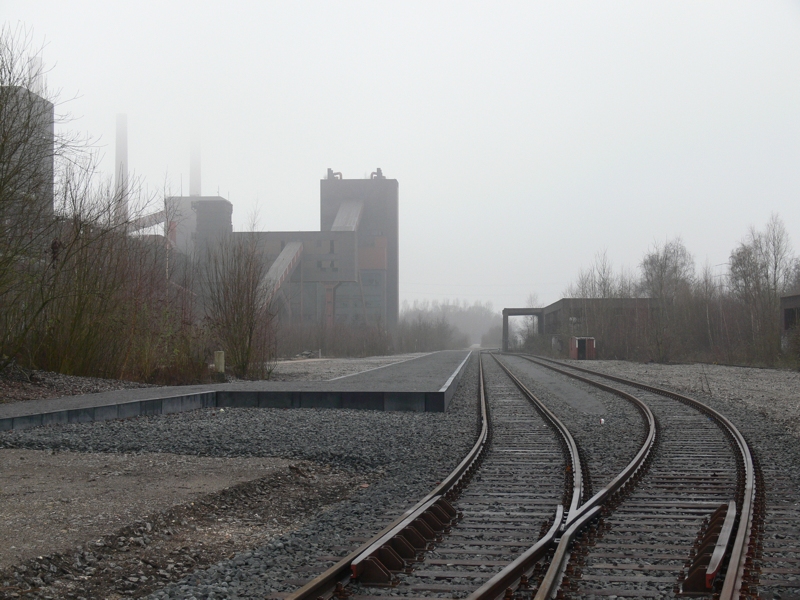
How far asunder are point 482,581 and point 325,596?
0.98 metres

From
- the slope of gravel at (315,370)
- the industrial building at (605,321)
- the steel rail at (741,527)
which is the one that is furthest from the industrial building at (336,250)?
the steel rail at (741,527)

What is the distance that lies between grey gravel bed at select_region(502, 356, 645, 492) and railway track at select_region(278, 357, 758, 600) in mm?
190

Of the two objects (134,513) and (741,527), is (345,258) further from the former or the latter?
(741,527)

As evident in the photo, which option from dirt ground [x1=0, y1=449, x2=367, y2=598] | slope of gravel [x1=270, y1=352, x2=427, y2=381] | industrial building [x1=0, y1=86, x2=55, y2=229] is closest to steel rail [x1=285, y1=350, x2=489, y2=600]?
dirt ground [x1=0, y1=449, x2=367, y2=598]

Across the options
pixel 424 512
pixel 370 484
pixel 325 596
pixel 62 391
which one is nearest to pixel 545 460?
pixel 370 484

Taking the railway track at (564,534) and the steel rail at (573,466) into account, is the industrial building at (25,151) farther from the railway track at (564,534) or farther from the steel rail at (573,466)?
the steel rail at (573,466)

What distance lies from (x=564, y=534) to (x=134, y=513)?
337cm

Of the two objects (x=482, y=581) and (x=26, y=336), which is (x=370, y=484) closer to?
(x=482, y=581)

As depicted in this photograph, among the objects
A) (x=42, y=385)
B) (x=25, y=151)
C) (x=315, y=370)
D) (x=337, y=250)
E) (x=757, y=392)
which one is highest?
(x=337, y=250)

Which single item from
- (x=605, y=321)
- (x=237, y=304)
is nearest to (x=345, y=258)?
(x=605, y=321)

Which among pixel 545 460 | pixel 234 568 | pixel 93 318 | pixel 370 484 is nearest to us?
pixel 234 568

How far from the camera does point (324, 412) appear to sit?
14430 mm

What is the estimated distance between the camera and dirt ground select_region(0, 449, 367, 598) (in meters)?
4.64

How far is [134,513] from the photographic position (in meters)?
6.01
